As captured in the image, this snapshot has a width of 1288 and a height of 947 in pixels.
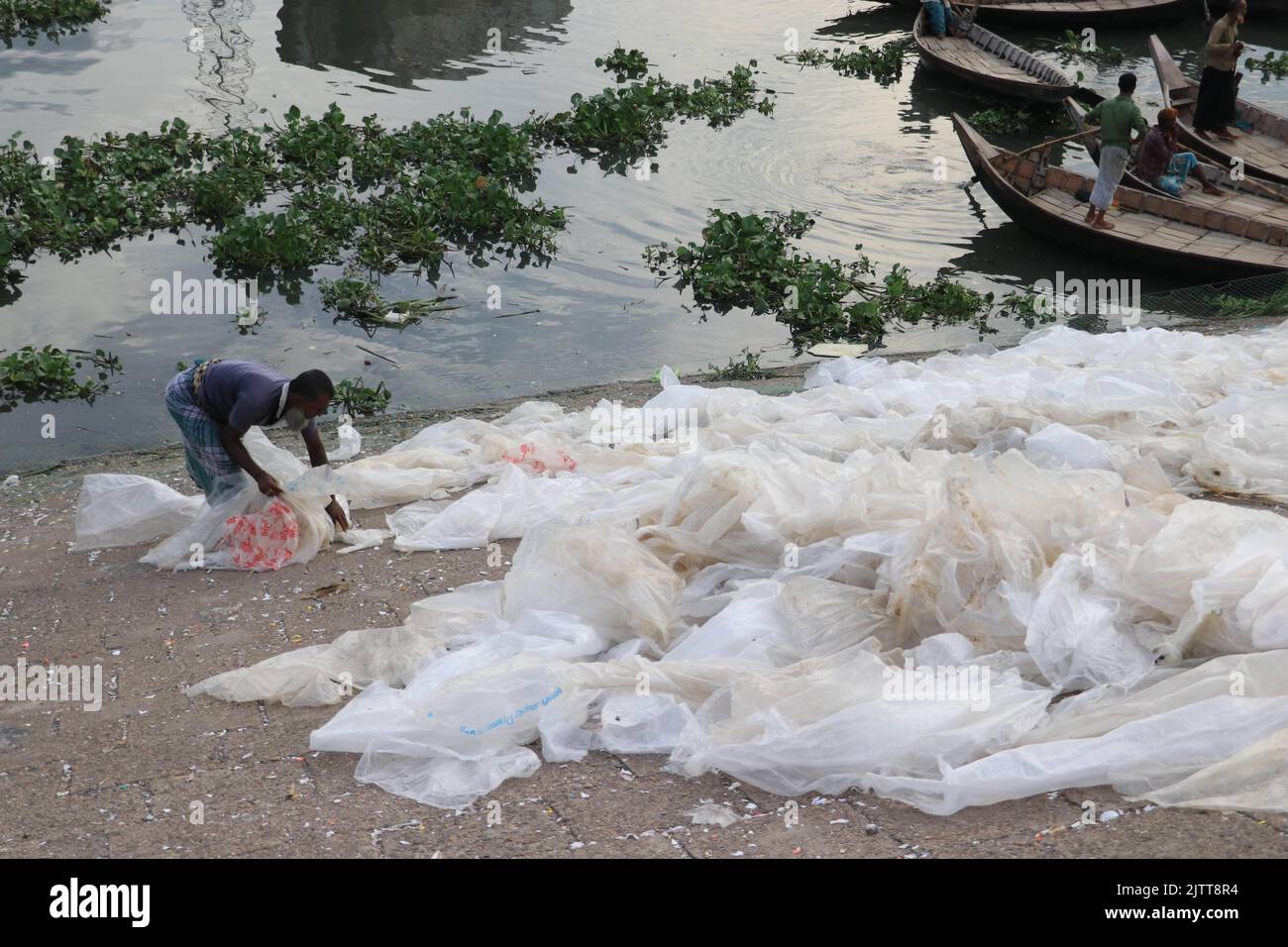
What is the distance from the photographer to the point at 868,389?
23.1 ft

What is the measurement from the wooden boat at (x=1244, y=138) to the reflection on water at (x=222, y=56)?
11.0 meters

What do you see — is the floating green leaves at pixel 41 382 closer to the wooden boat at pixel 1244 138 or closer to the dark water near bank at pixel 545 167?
the dark water near bank at pixel 545 167

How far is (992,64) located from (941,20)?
59.7 inches

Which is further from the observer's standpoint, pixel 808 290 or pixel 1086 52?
pixel 1086 52

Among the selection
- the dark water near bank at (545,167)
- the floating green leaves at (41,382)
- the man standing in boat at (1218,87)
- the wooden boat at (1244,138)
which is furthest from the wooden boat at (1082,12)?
the floating green leaves at (41,382)

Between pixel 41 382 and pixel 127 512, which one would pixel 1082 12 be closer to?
pixel 41 382

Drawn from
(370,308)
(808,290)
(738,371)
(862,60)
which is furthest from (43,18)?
(738,371)

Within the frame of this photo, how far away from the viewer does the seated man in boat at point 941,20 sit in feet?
60.1

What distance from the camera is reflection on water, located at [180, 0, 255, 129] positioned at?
15.9 metres

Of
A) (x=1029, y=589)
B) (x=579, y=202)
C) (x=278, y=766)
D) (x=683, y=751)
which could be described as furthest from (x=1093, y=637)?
(x=579, y=202)

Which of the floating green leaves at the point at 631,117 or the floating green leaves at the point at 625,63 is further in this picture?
the floating green leaves at the point at 625,63

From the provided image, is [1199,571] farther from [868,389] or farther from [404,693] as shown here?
[868,389]

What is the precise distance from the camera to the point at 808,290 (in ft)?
35.7

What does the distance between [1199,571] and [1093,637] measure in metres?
0.39
